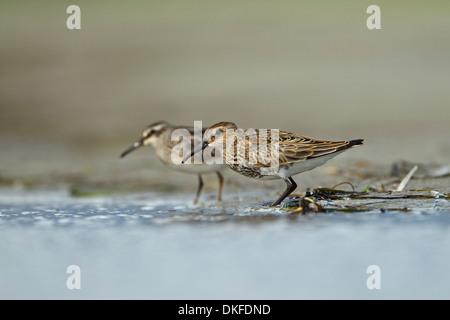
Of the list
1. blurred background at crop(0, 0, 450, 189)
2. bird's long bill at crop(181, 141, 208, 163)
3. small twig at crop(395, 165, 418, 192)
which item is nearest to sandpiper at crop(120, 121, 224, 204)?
bird's long bill at crop(181, 141, 208, 163)

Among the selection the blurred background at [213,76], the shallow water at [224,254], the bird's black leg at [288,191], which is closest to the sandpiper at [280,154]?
the bird's black leg at [288,191]

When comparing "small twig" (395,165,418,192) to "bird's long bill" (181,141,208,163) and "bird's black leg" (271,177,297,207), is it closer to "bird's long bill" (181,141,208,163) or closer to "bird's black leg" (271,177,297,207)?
"bird's black leg" (271,177,297,207)

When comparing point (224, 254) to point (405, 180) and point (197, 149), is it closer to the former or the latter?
point (197, 149)

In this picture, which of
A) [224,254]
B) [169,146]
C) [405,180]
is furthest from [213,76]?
[224,254]

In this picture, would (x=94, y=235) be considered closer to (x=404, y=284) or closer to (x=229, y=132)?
(x=229, y=132)

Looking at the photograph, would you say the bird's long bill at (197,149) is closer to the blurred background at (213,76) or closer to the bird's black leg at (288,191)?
the bird's black leg at (288,191)
